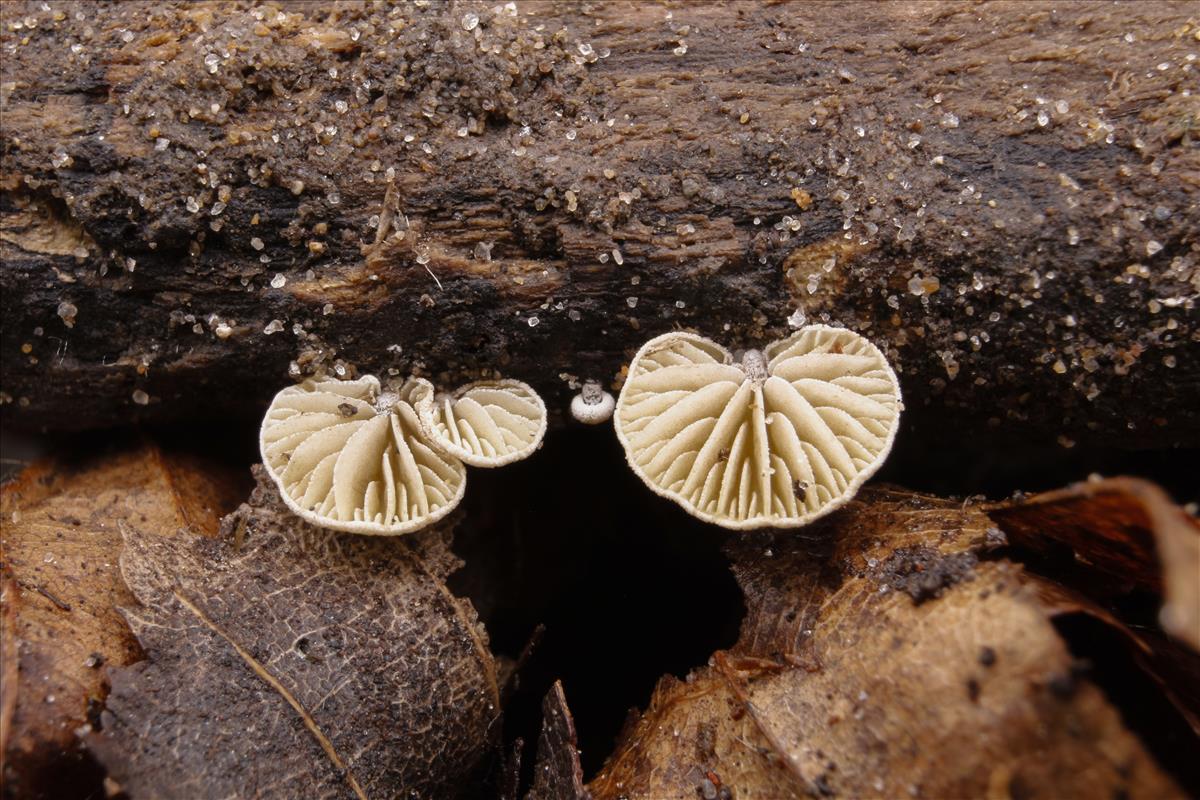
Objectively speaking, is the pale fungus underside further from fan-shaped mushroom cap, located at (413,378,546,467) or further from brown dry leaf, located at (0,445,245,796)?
brown dry leaf, located at (0,445,245,796)

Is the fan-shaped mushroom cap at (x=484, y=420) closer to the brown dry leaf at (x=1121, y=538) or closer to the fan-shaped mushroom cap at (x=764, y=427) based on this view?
the fan-shaped mushroom cap at (x=764, y=427)

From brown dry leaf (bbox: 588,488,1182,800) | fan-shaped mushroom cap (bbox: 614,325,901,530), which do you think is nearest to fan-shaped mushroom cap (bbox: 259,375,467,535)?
fan-shaped mushroom cap (bbox: 614,325,901,530)

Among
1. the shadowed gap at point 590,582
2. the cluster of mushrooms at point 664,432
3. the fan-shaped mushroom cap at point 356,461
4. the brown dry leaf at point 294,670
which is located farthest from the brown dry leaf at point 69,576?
the shadowed gap at point 590,582

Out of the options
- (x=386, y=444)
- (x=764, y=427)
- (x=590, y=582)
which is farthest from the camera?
(x=590, y=582)

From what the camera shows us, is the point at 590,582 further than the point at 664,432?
Yes

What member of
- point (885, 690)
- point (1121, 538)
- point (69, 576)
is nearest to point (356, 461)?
point (69, 576)

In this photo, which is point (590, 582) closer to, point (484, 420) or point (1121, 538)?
point (484, 420)

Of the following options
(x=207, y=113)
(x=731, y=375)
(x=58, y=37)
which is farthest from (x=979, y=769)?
(x=58, y=37)
